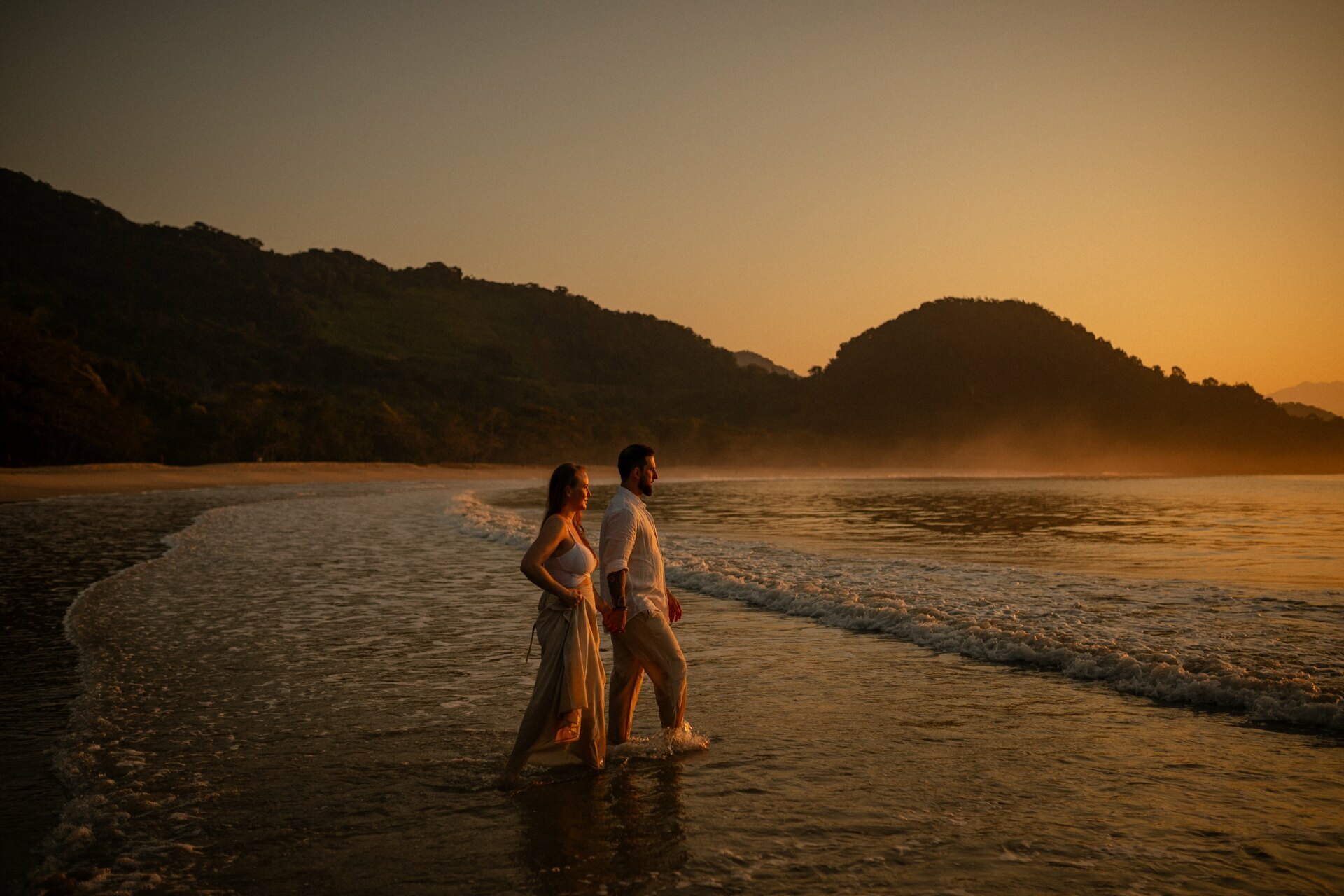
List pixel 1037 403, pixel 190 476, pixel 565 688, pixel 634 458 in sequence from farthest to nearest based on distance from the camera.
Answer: pixel 1037 403 < pixel 190 476 < pixel 634 458 < pixel 565 688

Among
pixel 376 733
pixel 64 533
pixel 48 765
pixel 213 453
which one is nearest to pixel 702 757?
pixel 376 733

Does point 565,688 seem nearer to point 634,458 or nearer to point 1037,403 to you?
point 634,458

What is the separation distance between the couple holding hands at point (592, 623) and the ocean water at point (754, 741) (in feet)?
1.09

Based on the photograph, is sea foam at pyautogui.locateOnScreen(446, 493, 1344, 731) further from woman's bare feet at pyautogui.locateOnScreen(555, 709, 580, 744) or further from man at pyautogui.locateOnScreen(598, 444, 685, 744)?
woman's bare feet at pyautogui.locateOnScreen(555, 709, 580, 744)

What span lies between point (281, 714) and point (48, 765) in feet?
5.46

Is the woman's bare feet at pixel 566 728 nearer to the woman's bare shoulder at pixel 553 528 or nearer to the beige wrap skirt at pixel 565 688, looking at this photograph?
the beige wrap skirt at pixel 565 688

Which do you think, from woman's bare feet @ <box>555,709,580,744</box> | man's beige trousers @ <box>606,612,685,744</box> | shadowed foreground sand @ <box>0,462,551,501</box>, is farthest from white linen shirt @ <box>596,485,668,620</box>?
shadowed foreground sand @ <box>0,462,551,501</box>

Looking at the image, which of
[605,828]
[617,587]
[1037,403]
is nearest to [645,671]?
[617,587]

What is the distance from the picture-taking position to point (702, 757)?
254 inches

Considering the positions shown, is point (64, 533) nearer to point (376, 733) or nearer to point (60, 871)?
point (376, 733)

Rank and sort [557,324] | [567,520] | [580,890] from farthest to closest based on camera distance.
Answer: [557,324] < [567,520] < [580,890]

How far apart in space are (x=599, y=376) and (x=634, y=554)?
174304 mm

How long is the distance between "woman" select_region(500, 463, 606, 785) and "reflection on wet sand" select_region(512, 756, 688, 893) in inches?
9.6

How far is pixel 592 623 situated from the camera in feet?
20.1
